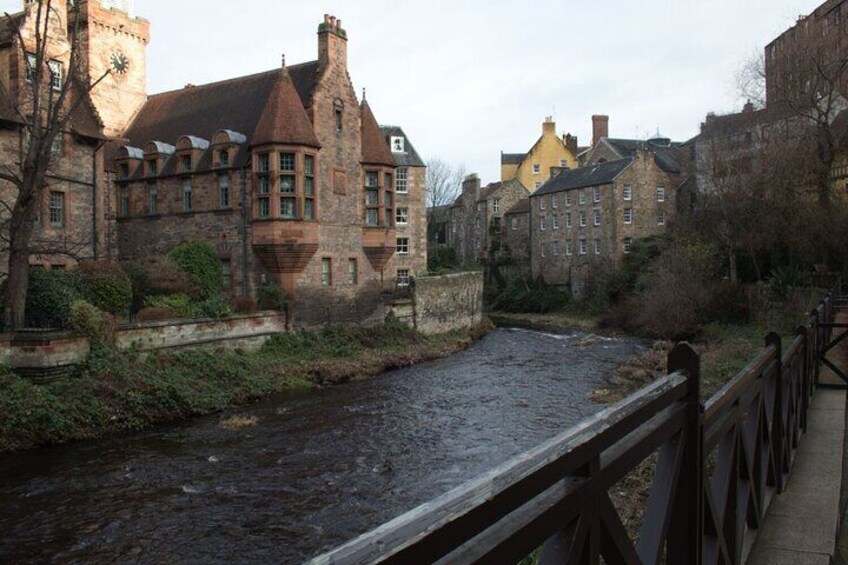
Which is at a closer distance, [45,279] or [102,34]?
[45,279]

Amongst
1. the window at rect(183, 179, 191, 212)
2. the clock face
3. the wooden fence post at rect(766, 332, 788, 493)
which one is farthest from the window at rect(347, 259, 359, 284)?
the wooden fence post at rect(766, 332, 788, 493)

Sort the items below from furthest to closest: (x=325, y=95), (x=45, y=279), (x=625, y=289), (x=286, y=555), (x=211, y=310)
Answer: (x=625, y=289)
(x=325, y=95)
(x=211, y=310)
(x=45, y=279)
(x=286, y=555)

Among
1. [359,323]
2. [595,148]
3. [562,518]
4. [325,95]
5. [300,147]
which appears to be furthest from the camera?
[595,148]

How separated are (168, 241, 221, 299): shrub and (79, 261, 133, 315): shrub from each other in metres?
4.81

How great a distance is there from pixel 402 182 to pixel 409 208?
1.90 meters

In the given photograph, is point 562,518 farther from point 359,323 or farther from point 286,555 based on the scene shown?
point 359,323

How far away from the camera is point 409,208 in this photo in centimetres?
4503

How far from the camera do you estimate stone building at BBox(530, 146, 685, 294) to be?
48031mm

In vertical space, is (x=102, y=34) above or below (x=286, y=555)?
above

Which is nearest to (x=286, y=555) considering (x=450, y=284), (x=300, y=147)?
(x=300, y=147)

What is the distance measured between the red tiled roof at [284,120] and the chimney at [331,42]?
7.65 feet

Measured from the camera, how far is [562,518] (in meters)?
1.92

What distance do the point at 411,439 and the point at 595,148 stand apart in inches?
2016

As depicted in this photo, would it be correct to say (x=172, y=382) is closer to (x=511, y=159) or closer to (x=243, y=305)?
(x=243, y=305)
